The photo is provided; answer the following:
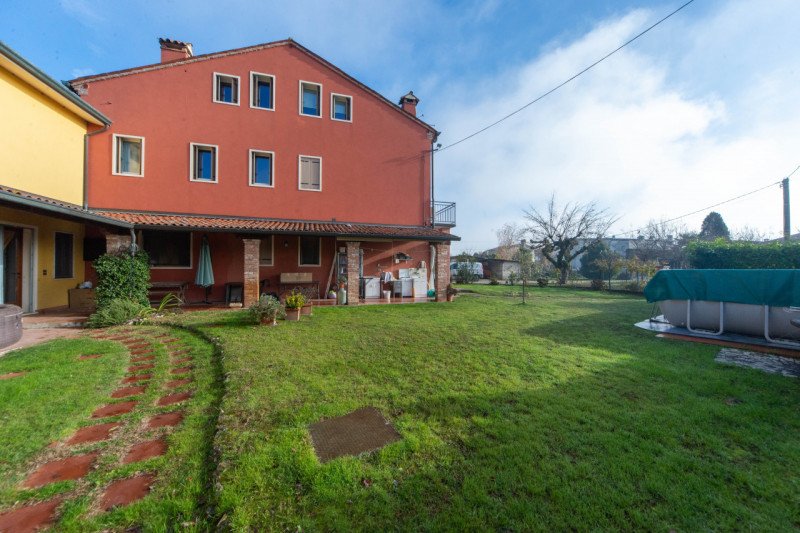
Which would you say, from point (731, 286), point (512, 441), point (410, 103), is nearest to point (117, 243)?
point (512, 441)

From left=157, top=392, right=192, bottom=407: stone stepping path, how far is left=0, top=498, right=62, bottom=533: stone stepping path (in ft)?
4.61

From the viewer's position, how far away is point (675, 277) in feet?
24.2

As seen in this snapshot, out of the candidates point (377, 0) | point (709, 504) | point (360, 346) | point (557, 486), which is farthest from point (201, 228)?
point (709, 504)

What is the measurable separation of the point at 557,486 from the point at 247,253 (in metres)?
9.86

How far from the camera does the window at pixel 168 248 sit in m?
10.7

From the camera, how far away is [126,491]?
2127 mm

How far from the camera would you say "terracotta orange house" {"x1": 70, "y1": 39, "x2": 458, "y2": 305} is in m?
10.5

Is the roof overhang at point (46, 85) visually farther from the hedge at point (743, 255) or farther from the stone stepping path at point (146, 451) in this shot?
the hedge at point (743, 255)

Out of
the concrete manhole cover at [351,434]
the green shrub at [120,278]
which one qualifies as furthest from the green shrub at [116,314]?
the concrete manhole cover at [351,434]

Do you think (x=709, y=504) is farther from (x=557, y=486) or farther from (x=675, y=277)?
(x=675, y=277)

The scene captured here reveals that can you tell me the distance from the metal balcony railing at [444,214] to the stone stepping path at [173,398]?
1197 centimetres

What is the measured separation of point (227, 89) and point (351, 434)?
44.1 feet

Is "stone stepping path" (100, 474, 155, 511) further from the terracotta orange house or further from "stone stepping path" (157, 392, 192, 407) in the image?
the terracotta orange house

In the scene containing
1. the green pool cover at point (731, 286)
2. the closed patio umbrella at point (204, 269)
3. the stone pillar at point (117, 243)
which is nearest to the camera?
the green pool cover at point (731, 286)
